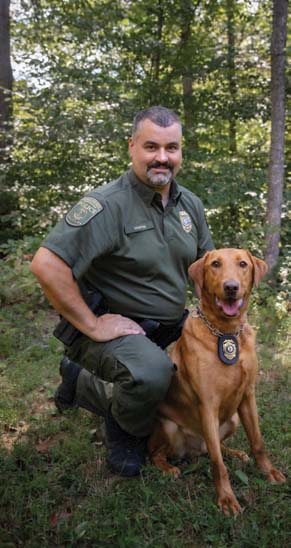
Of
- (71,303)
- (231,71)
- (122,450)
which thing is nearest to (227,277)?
(71,303)

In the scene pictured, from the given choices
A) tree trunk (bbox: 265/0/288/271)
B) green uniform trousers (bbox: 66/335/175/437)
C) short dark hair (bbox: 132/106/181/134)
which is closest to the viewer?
green uniform trousers (bbox: 66/335/175/437)

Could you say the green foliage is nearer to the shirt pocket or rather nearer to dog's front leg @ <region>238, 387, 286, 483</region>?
the shirt pocket

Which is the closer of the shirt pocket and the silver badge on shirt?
the shirt pocket

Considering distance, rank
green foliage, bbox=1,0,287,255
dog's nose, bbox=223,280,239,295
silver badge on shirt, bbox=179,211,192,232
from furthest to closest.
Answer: green foliage, bbox=1,0,287,255 < silver badge on shirt, bbox=179,211,192,232 < dog's nose, bbox=223,280,239,295

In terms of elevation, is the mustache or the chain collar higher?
the mustache

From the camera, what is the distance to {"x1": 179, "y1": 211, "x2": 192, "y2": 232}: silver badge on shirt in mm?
3086

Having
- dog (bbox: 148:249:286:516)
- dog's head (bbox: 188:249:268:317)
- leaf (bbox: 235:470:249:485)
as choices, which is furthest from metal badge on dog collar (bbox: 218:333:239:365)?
leaf (bbox: 235:470:249:485)

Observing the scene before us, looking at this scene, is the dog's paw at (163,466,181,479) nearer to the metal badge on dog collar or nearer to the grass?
the grass

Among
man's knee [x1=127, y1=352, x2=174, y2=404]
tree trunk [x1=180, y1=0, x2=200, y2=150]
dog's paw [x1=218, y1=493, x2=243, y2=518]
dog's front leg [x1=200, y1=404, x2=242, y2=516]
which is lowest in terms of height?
dog's paw [x1=218, y1=493, x2=243, y2=518]

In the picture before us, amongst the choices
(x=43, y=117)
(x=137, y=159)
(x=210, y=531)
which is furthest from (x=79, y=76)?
(x=210, y=531)

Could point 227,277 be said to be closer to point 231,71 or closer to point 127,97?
point 127,97

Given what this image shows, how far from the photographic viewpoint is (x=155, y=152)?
2.90 meters

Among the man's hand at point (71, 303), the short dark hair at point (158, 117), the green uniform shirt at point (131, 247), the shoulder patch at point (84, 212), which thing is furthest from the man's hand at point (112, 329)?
the short dark hair at point (158, 117)

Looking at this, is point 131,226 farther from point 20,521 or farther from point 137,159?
point 20,521
